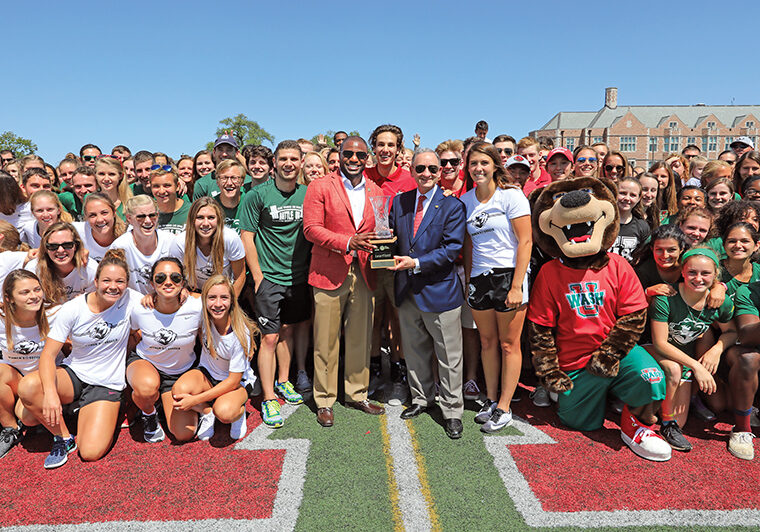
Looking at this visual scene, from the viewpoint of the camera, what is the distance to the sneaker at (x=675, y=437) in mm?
3623

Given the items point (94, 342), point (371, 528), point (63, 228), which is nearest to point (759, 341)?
point (371, 528)

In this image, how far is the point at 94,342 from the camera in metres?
3.82

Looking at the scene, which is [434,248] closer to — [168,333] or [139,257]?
[168,333]

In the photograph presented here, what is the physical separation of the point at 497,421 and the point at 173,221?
3.56 m

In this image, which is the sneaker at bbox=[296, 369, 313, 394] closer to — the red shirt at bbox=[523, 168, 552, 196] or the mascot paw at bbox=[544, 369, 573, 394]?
the mascot paw at bbox=[544, 369, 573, 394]

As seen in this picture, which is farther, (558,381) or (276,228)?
(276,228)

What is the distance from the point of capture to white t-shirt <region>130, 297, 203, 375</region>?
385 cm

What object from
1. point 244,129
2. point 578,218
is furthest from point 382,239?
point 244,129

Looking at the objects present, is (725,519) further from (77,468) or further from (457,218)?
(77,468)

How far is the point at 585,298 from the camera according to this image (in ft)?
12.5

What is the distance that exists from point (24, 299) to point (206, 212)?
1.51 metres

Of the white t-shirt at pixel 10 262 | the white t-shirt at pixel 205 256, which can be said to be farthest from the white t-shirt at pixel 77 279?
the white t-shirt at pixel 205 256

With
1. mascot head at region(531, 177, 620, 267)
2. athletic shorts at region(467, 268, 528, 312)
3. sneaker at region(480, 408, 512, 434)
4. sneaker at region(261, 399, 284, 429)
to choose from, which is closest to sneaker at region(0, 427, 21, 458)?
sneaker at region(261, 399, 284, 429)

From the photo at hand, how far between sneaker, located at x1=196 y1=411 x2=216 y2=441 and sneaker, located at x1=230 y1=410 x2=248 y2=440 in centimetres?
17
